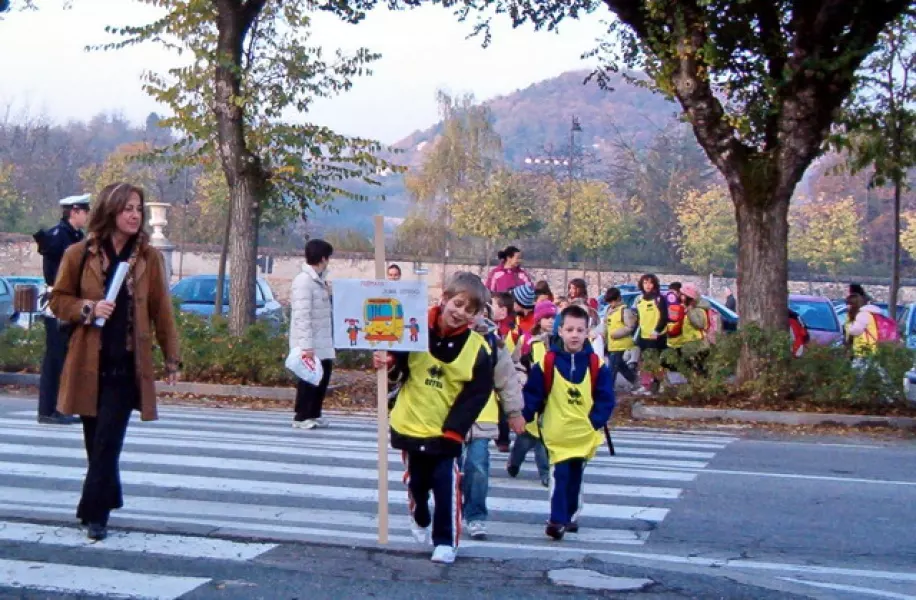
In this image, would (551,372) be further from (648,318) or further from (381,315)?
(648,318)

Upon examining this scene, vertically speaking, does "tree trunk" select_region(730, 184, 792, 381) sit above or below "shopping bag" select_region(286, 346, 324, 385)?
above

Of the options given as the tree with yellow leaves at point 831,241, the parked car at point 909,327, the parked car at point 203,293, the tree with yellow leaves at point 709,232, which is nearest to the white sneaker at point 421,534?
the parked car at point 909,327

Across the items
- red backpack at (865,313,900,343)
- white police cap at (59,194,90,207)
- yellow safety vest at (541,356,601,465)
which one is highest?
white police cap at (59,194,90,207)

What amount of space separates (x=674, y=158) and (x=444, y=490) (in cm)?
8857

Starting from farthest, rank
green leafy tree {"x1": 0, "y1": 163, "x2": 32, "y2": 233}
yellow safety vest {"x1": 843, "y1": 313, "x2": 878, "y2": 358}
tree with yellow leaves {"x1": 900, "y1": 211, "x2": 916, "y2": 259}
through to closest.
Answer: tree with yellow leaves {"x1": 900, "y1": 211, "x2": 916, "y2": 259}, green leafy tree {"x1": 0, "y1": 163, "x2": 32, "y2": 233}, yellow safety vest {"x1": 843, "y1": 313, "x2": 878, "y2": 358}

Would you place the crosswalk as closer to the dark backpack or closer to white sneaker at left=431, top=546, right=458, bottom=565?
white sneaker at left=431, top=546, right=458, bottom=565

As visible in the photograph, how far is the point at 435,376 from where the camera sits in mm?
6539

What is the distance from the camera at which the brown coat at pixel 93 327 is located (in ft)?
21.3

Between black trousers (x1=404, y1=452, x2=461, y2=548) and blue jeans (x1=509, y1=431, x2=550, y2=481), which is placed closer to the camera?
black trousers (x1=404, y1=452, x2=461, y2=548)

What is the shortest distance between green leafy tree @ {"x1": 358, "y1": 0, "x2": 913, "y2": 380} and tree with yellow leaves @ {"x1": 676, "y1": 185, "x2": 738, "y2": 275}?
4393 centimetres

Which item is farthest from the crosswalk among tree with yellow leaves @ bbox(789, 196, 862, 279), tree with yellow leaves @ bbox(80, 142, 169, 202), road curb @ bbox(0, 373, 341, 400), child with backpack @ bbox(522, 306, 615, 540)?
tree with yellow leaves @ bbox(789, 196, 862, 279)

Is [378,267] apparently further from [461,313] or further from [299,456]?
[299,456]

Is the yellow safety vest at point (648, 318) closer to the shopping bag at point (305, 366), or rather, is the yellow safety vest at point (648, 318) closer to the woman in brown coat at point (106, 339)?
the shopping bag at point (305, 366)

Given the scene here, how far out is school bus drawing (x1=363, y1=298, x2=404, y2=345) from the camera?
21.2ft
